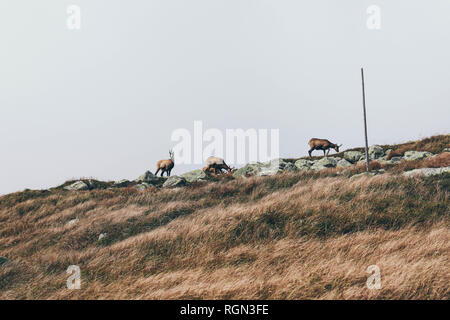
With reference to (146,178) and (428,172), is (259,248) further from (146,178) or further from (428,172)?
(146,178)

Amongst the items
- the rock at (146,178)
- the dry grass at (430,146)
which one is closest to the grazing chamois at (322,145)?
the dry grass at (430,146)

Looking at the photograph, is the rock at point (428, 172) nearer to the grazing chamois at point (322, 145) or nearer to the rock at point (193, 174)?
the rock at point (193, 174)

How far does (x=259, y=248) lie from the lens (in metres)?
6.67

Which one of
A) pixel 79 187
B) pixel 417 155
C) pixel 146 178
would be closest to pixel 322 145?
pixel 417 155

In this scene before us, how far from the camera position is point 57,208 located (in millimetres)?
15391

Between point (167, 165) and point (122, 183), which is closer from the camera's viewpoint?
point (122, 183)

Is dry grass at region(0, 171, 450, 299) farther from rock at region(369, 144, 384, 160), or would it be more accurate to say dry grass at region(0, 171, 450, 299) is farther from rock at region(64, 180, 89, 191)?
rock at region(369, 144, 384, 160)

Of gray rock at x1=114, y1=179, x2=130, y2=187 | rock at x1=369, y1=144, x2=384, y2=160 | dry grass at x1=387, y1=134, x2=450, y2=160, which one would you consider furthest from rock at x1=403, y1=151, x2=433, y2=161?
gray rock at x1=114, y1=179, x2=130, y2=187

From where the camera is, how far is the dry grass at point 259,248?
4742 millimetres

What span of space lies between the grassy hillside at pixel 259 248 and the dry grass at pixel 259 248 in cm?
2

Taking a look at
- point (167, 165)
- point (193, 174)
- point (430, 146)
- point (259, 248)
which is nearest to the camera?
point (259, 248)
